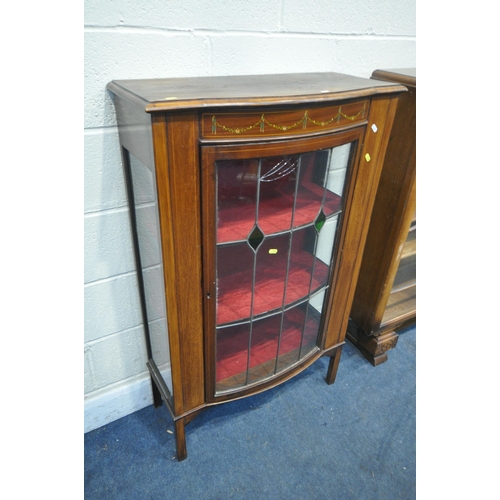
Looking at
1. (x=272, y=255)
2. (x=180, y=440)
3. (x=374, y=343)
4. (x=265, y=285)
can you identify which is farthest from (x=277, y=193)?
(x=374, y=343)

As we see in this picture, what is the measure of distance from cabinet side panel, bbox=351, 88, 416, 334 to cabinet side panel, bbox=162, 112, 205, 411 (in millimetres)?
759

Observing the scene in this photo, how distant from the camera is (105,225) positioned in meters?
1.00

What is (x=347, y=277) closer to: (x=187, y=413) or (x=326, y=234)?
(x=326, y=234)

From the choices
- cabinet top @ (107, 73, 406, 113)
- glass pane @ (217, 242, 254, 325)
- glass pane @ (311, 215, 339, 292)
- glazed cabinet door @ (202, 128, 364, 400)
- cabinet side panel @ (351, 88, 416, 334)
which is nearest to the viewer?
cabinet top @ (107, 73, 406, 113)

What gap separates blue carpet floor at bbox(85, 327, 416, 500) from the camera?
112 cm

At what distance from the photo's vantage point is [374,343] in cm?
152

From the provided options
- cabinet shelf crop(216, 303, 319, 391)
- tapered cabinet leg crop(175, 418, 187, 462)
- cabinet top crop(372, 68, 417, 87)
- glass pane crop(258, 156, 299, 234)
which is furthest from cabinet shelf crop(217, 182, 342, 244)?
tapered cabinet leg crop(175, 418, 187, 462)

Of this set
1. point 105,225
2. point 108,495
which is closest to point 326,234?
point 105,225

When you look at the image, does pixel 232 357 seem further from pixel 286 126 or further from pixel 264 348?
pixel 286 126

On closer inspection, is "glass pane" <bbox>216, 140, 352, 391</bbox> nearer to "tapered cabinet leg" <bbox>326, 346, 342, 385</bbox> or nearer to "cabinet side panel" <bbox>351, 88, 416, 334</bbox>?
"tapered cabinet leg" <bbox>326, 346, 342, 385</bbox>

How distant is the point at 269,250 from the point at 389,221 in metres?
0.56

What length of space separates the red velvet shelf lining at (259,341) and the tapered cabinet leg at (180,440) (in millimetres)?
165
